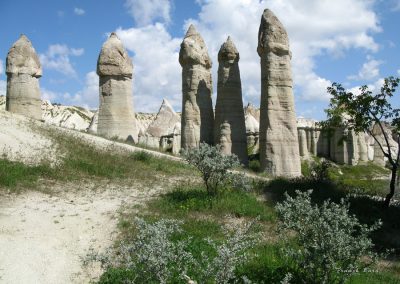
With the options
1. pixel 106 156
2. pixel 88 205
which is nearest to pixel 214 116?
pixel 106 156

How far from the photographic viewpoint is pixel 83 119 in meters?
55.6

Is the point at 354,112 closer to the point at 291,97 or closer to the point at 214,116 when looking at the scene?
the point at 291,97

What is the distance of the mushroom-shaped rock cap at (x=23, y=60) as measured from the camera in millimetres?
21797

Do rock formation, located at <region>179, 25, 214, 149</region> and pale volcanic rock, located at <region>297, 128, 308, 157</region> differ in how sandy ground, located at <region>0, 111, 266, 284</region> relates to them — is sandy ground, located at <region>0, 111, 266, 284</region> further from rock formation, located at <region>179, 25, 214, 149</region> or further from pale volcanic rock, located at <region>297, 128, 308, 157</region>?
pale volcanic rock, located at <region>297, 128, 308, 157</region>

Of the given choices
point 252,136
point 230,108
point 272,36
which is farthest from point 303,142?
point 272,36

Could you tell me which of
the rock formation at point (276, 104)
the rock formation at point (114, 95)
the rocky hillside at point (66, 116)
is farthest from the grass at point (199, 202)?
the rocky hillside at point (66, 116)

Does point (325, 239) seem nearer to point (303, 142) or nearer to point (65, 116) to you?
point (303, 142)

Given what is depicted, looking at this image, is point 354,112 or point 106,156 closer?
point 354,112

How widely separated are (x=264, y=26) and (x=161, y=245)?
626 inches

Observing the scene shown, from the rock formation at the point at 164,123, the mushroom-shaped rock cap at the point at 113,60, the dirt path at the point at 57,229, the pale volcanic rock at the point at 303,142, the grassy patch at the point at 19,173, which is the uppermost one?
the mushroom-shaped rock cap at the point at 113,60

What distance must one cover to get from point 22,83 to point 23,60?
109 cm

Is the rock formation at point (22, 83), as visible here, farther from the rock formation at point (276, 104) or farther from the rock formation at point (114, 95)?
the rock formation at point (276, 104)

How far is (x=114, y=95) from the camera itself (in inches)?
880

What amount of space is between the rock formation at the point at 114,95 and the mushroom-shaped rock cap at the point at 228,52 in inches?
180
